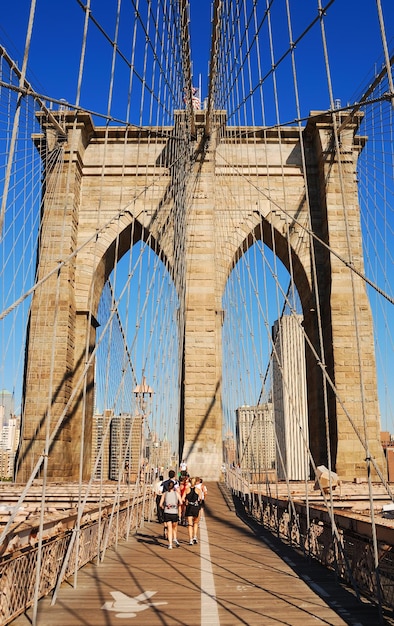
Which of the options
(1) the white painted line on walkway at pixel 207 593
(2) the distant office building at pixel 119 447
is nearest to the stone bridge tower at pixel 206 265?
(2) the distant office building at pixel 119 447

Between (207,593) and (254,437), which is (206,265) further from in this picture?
(207,593)

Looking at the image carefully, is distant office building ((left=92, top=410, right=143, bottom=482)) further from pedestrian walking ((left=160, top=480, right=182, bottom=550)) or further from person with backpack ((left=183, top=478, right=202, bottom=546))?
person with backpack ((left=183, top=478, right=202, bottom=546))

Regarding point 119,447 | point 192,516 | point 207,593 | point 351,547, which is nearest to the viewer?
point 207,593

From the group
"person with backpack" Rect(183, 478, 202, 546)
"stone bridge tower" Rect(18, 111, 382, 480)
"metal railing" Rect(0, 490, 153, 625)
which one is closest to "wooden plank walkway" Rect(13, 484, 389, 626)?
"metal railing" Rect(0, 490, 153, 625)

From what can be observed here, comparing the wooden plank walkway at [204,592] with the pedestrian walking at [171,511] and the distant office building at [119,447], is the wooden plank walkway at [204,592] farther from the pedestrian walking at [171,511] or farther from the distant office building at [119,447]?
the distant office building at [119,447]

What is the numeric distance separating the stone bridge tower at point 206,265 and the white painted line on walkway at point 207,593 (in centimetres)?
1048

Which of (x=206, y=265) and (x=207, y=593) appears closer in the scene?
(x=207, y=593)

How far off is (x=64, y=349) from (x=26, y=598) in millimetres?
14289

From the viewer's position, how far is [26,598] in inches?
178

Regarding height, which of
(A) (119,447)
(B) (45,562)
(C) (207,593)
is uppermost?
(A) (119,447)

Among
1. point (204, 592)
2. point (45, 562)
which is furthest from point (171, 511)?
point (45, 562)

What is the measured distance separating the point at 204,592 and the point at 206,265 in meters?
15.2

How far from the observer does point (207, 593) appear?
17.0 feet

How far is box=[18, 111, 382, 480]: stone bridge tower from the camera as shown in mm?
18250
